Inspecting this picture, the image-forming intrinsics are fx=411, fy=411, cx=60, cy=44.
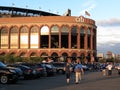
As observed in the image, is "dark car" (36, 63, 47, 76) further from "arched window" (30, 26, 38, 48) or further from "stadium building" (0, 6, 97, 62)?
"arched window" (30, 26, 38, 48)

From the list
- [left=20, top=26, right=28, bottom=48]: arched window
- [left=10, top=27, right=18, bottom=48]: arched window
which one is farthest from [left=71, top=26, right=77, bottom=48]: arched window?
[left=10, top=27, right=18, bottom=48]: arched window

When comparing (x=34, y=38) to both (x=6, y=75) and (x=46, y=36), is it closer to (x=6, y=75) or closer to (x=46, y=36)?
(x=46, y=36)

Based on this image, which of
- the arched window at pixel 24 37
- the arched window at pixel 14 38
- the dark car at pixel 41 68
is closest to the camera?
the dark car at pixel 41 68

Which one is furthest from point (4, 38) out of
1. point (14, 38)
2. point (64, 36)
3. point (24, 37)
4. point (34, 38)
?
point (64, 36)

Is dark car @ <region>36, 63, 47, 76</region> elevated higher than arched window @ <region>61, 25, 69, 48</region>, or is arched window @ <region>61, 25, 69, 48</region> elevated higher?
arched window @ <region>61, 25, 69, 48</region>

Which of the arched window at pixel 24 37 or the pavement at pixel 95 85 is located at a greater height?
the arched window at pixel 24 37

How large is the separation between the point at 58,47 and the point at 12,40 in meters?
15.5

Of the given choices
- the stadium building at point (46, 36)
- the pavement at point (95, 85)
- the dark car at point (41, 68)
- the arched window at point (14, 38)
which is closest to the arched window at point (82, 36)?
the stadium building at point (46, 36)

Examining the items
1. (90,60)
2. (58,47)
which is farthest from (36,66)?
(90,60)

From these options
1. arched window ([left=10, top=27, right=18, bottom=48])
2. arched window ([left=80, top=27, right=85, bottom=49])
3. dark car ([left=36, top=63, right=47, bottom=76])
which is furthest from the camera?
arched window ([left=80, top=27, right=85, bottom=49])

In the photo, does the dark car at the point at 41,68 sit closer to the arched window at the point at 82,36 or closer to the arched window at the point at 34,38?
the arched window at the point at 34,38

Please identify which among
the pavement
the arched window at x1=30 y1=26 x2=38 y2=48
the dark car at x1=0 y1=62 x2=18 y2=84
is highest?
the arched window at x1=30 y1=26 x2=38 y2=48

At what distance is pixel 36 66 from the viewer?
44844 mm

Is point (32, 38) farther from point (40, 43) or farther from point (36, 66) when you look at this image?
point (36, 66)
